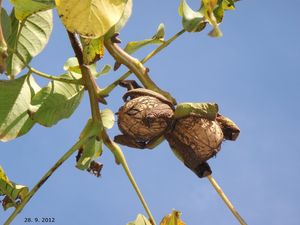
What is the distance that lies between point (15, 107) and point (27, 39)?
10.5 inches

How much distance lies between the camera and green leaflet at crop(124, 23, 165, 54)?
1.85 meters

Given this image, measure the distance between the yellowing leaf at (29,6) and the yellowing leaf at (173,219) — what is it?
74cm

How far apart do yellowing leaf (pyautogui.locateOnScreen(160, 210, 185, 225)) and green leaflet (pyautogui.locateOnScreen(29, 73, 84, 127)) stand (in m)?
0.46

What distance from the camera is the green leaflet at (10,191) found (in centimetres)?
179

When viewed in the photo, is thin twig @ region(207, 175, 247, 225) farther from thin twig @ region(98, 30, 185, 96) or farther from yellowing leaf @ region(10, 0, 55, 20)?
yellowing leaf @ region(10, 0, 55, 20)

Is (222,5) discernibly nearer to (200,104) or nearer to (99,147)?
(200,104)

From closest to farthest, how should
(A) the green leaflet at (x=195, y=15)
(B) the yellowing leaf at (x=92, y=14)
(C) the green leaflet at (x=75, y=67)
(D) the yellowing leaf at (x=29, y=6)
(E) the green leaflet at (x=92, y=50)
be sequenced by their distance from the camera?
1. (B) the yellowing leaf at (x=92, y=14)
2. (A) the green leaflet at (x=195, y=15)
3. (D) the yellowing leaf at (x=29, y=6)
4. (E) the green leaflet at (x=92, y=50)
5. (C) the green leaflet at (x=75, y=67)

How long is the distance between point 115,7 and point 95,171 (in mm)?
1012

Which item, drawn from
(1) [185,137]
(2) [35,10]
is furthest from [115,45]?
(1) [185,137]

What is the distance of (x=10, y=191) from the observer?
1.80 meters

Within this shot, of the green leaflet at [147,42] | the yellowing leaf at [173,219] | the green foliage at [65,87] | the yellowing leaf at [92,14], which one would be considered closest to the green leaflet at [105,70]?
A: the green foliage at [65,87]

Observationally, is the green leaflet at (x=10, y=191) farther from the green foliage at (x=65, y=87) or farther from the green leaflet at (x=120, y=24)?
the green leaflet at (x=120, y=24)

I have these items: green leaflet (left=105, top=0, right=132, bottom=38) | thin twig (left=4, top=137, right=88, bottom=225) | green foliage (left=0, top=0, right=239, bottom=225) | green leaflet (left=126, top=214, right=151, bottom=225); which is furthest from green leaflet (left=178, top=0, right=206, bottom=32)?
green leaflet (left=126, top=214, right=151, bottom=225)

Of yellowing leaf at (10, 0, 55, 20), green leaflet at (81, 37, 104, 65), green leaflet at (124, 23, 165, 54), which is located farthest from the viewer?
green leaflet at (124, 23, 165, 54)
